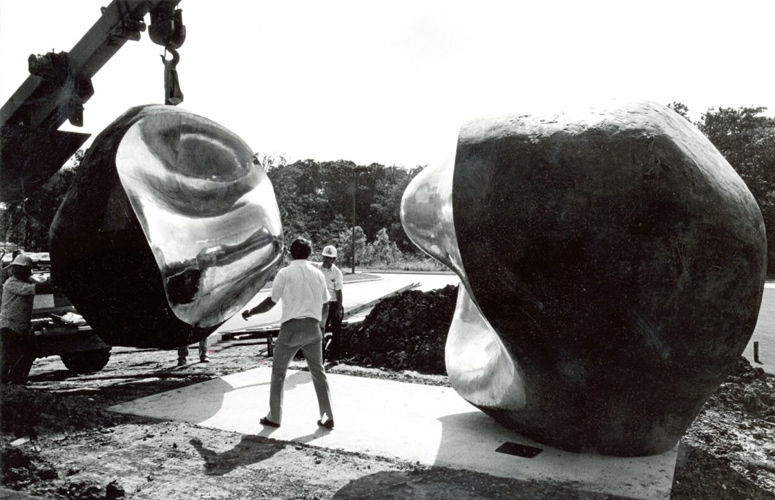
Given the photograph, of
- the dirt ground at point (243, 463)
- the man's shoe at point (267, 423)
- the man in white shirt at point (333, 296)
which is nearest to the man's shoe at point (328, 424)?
the dirt ground at point (243, 463)

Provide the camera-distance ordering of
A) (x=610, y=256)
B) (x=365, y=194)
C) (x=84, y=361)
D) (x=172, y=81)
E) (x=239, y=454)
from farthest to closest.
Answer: (x=365, y=194)
(x=84, y=361)
(x=172, y=81)
(x=239, y=454)
(x=610, y=256)

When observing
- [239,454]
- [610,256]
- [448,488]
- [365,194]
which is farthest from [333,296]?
[365,194]

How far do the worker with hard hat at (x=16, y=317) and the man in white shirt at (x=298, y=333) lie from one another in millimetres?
3223

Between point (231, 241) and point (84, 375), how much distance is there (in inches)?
125

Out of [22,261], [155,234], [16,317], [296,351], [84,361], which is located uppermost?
[155,234]

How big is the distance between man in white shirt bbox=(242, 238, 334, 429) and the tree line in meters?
6.85

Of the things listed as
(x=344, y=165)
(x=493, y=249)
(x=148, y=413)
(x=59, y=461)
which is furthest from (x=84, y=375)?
(x=344, y=165)

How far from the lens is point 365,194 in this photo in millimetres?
76625

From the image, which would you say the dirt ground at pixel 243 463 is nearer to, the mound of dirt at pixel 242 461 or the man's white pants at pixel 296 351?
the mound of dirt at pixel 242 461

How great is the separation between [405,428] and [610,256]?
8.06 feet

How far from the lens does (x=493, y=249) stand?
3.97 m

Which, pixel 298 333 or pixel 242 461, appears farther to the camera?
pixel 298 333

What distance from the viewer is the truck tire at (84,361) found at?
28.1ft

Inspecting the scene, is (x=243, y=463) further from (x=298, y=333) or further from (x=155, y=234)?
(x=155, y=234)
